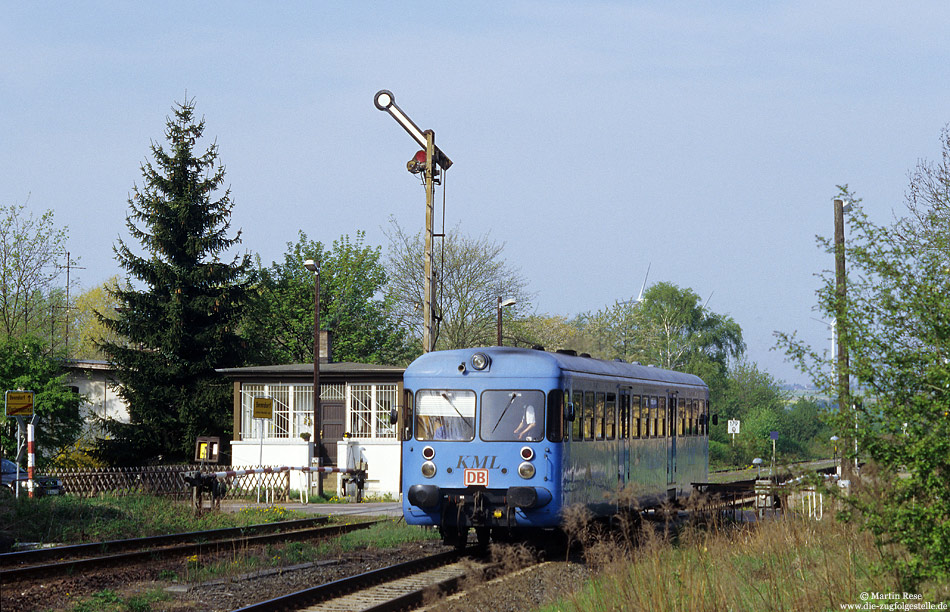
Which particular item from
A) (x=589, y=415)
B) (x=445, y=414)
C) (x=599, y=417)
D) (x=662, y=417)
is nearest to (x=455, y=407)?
(x=445, y=414)

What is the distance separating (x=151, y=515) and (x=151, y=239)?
79.4 feet

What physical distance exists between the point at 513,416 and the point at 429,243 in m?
9.46

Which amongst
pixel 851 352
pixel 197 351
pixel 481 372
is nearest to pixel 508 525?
pixel 481 372

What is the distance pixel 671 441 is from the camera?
805 inches

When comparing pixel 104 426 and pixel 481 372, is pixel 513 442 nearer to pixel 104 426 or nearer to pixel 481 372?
pixel 481 372

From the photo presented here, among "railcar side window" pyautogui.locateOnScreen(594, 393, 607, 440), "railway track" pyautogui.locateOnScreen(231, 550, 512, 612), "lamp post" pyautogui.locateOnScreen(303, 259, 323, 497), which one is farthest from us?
"lamp post" pyautogui.locateOnScreen(303, 259, 323, 497)

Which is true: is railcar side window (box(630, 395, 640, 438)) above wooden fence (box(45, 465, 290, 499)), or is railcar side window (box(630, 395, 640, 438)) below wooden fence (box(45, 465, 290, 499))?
above

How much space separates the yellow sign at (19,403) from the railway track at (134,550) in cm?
591

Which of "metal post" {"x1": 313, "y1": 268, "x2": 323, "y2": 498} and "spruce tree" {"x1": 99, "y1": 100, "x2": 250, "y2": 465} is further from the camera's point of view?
"spruce tree" {"x1": 99, "y1": 100, "x2": 250, "y2": 465}

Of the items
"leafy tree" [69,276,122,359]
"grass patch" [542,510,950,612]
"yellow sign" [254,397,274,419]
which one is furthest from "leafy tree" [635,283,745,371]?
"grass patch" [542,510,950,612]

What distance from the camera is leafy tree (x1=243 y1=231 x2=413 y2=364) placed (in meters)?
55.2

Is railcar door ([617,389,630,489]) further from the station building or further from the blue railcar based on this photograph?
the station building

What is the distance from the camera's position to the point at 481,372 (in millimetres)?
14711

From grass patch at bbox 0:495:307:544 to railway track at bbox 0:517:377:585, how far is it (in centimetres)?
117
